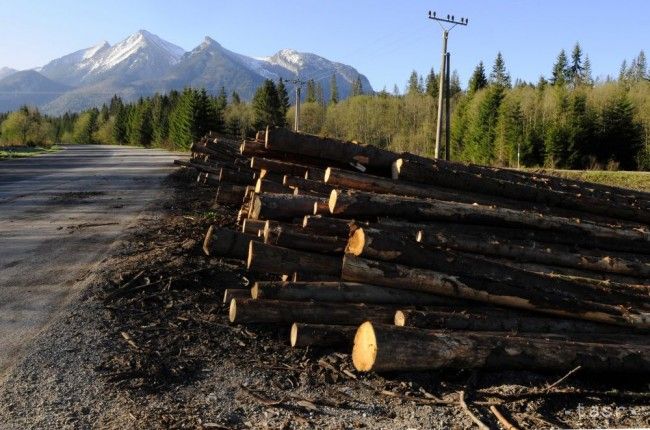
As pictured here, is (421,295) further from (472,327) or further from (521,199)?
(521,199)

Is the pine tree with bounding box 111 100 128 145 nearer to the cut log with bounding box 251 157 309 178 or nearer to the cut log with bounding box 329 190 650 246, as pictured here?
the cut log with bounding box 251 157 309 178

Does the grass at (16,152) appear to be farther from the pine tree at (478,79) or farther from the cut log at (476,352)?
the pine tree at (478,79)

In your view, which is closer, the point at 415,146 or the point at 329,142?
the point at 329,142

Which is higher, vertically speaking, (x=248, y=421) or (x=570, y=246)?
(x=570, y=246)

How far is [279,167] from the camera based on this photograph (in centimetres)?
910

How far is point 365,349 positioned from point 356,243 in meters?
1.31

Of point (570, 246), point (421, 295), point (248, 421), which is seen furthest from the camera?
point (570, 246)

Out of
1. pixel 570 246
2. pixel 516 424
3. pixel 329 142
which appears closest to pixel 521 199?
pixel 570 246

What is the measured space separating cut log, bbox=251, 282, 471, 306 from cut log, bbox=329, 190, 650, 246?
3.88 feet

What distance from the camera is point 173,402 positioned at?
405 cm

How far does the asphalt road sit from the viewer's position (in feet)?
18.8

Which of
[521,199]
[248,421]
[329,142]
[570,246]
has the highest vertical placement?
[329,142]

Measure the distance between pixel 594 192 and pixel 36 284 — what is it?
8.63 meters

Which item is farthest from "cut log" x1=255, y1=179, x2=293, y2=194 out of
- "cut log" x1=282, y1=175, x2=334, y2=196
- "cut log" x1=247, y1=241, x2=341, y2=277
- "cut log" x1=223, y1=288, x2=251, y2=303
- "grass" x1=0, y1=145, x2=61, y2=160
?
"grass" x1=0, y1=145, x2=61, y2=160
